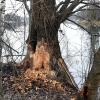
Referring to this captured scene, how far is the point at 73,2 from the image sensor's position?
37.0ft

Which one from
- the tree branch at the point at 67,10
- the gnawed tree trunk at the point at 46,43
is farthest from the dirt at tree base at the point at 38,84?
the tree branch at the point at 67,10

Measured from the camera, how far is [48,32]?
38.2 ft

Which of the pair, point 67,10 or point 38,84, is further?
point 38,84

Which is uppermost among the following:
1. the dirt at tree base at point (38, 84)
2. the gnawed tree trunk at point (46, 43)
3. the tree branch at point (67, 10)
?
the tree branch at point (67, 10)

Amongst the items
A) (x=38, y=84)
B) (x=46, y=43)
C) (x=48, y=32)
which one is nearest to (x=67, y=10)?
(x=48, y=32)

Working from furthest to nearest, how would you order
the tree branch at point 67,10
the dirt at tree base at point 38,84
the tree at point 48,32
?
the tree branch at point 67,10 → the tree at point 48,32 → the dirt at tree base at point 38,84

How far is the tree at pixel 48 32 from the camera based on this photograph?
1110 cm

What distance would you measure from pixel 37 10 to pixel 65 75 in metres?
2.51

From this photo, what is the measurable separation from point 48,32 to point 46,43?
0.52m

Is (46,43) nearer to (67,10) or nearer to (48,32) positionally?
(48,32)

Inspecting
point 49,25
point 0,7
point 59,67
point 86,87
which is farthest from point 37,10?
point 86,87

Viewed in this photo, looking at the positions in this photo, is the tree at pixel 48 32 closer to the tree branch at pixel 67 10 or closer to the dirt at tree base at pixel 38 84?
the tree branch at pixel 67 10

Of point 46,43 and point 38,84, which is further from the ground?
point 46,43

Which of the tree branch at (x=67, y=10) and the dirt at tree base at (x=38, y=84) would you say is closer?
the dirt at tree base at (x=38, y=84)
